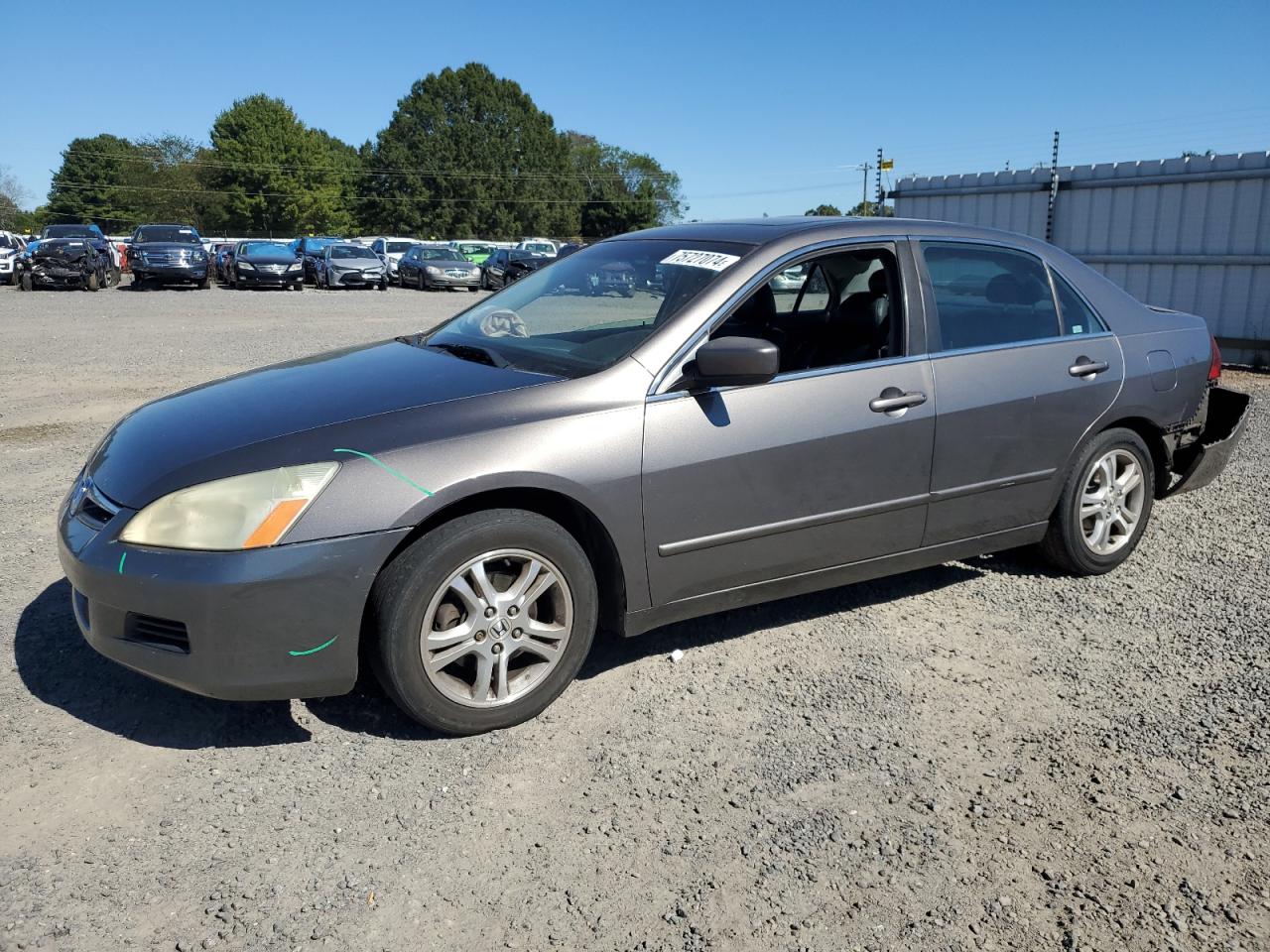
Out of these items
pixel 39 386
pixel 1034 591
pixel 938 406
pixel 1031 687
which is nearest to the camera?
pixel 1031 687

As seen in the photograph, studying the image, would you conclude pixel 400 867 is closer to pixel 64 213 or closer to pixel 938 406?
pixel 938 406

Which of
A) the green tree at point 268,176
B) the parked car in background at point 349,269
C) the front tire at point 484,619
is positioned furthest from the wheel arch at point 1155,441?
the green tree at point 268,176

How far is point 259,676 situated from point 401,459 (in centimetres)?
77

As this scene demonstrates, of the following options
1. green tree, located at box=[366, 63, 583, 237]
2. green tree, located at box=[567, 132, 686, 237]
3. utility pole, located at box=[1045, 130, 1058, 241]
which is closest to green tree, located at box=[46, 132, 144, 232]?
green tree, located at box=[366, 63, 583, 237]

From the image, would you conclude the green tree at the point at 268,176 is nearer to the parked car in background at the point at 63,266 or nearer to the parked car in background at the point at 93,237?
the parked car in background at the point at 93,237

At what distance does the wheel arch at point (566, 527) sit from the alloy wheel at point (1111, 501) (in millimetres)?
2432

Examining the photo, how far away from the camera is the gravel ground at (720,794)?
251 centimetres

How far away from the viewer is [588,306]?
14.5 ft

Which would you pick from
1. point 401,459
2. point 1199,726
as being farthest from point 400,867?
point 1199,726

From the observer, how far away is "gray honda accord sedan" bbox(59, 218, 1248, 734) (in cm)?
304

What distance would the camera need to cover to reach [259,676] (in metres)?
3.04

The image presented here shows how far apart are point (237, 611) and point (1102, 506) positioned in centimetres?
384

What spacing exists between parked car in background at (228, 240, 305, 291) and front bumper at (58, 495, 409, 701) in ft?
93.5

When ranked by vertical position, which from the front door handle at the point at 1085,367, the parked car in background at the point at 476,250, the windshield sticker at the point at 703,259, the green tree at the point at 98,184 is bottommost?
the parked car in background at the point at 476,250
